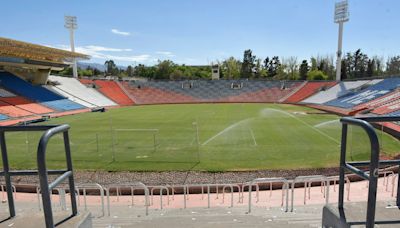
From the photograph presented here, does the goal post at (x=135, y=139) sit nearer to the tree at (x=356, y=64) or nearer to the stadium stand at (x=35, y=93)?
the stadium stand at (x=35, y=93)

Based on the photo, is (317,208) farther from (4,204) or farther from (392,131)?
(392,131)

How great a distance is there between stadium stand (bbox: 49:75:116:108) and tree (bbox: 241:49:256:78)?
67077mm

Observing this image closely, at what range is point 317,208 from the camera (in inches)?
321

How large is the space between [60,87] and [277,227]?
6237cm

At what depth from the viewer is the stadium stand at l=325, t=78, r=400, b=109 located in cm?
4450

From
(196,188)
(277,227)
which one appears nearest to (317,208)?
(277,227)

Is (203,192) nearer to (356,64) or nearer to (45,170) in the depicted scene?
(45,170)

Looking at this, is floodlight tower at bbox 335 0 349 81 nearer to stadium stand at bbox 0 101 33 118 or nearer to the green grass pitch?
the green grass pitch

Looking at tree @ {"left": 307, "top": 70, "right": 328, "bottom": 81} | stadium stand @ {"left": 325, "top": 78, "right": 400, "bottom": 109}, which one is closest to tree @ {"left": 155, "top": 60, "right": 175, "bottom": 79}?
tree @ {"left": 307, "top": 70, "right": 328, "bottom": 81}

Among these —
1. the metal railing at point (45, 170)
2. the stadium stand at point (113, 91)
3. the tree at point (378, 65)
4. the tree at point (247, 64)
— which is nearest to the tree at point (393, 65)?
the tree at point (378, 65)

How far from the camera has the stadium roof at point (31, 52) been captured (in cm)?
3783

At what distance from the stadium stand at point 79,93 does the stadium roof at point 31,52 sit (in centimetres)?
585

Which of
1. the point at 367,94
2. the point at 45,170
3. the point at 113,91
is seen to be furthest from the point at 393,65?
the point at 45,170

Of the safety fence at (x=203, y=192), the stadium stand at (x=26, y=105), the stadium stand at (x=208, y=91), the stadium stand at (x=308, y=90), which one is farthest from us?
the stadium stand at (x=208, y=91)
